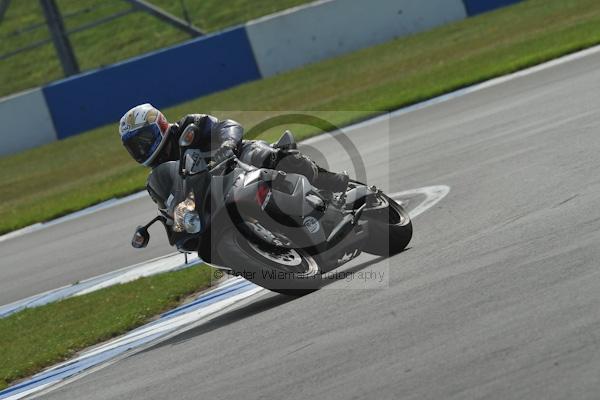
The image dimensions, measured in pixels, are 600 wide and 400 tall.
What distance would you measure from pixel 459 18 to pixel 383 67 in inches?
132

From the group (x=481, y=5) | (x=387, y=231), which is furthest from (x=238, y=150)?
(x=481, y=5)

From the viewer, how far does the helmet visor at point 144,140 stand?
26.1 ft

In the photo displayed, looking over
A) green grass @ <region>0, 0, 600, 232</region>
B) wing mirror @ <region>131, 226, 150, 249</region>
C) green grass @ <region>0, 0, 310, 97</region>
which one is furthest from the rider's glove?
green grass @ <region>0, 0, 310, 97</region>

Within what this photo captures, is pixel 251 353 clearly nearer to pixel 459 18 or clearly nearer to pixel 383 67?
pixel 383 67

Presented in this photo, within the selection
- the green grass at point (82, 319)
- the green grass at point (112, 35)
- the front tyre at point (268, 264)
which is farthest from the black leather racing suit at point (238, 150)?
the green grass at point (112, 35)

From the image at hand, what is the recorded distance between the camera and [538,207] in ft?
26.9

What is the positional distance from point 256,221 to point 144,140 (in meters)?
1.08

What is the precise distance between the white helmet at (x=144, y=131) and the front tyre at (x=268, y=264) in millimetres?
991

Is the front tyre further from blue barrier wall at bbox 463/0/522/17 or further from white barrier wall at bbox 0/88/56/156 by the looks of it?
blue barrier wall at bbox 463/0/522/17

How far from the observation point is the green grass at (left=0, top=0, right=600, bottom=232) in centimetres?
1750

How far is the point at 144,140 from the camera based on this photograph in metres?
7.98

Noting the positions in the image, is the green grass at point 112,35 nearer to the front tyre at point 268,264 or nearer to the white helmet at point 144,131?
the white helmet at point 144,131

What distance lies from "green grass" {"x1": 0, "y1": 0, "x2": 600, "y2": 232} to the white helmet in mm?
8789

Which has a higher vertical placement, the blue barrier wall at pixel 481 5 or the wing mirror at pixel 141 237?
the wing mirror at pixel 141 237
